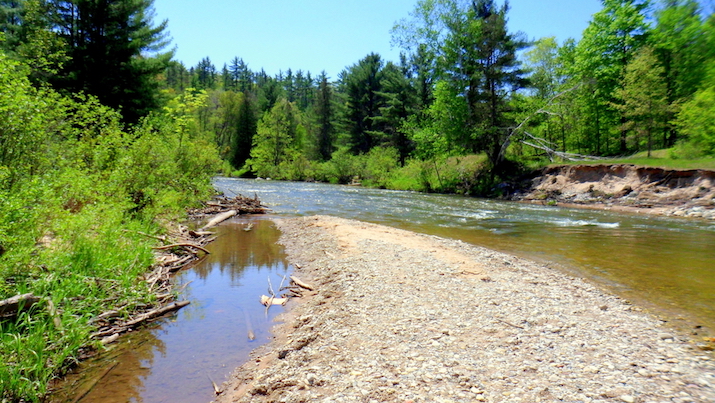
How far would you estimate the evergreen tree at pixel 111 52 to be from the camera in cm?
2000

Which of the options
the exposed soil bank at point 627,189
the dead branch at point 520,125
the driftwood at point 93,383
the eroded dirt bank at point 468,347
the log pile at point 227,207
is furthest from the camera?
the dead branch at point 520,125

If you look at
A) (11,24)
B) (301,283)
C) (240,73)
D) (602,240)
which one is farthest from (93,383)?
(240,73)

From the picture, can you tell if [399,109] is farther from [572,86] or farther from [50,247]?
[50,247]

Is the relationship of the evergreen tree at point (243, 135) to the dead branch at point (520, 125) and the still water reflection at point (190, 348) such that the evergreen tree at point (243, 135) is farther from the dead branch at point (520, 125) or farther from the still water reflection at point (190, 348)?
the still water reflection at point (190, 348)

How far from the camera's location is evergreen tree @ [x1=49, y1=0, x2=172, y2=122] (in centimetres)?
2000

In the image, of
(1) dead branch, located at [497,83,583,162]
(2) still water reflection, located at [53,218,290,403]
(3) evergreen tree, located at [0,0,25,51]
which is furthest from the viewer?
(1) dead branch, located at [497,83,583,162]

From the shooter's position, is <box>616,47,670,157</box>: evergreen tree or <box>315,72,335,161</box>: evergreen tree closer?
<box>616,47,670,157</box>: evergreen tree

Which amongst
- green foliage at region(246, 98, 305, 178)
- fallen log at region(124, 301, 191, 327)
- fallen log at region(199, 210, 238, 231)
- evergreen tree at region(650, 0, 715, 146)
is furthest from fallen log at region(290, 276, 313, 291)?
green foliage at region(246, 98, 305, 178)

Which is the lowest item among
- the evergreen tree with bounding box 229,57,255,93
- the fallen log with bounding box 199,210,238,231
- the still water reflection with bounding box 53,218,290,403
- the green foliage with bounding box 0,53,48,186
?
the still water reflection with bounding box 53,218,290,403

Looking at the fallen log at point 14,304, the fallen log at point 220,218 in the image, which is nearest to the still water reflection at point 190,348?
the fallen log at point 14,304

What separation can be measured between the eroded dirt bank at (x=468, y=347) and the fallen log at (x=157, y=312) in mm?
2158

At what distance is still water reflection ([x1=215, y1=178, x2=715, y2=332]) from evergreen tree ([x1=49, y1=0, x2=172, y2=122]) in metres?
10.4

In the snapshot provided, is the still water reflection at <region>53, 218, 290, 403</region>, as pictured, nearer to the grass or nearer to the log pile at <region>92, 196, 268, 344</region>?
the log pile at <region>92, 196, 268, 344</region>

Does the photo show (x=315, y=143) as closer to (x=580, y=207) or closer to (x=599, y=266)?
(x=580, y=207)
